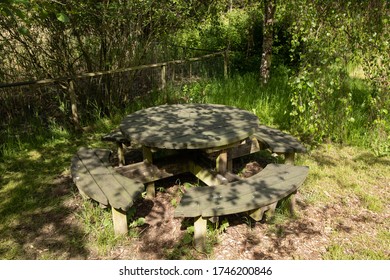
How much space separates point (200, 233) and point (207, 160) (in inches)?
50.1

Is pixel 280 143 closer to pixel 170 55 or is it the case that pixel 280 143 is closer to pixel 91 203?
pixel 91 203

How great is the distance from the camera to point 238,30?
10336mm

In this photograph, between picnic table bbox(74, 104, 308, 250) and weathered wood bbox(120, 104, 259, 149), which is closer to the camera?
picnic table bbox(74, 104, 308, 250)

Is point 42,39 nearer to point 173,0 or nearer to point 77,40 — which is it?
point 77,40

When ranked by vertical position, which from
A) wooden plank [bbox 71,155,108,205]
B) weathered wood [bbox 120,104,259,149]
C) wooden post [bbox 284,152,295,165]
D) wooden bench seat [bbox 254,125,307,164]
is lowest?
wooden post [bbox 284,152,295,165]

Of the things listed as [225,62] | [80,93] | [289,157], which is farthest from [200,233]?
[225,62]

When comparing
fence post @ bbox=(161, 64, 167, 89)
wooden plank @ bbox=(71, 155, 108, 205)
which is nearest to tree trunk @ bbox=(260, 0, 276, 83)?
fence post @ bbox=(161, 64, 167, 89)

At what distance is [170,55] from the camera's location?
8273 millimetres

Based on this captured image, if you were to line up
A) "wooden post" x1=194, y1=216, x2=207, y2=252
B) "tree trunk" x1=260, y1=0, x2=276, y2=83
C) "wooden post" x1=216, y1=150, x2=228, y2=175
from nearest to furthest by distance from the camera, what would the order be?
1. "wooden post" x1=194, y1=216, x2=207, y2=252
2. "wooden post" x1=216, y1=150, x2=228, y2=175
3. "tree trunk" x1=260, y1=0, x2=276, y2=83

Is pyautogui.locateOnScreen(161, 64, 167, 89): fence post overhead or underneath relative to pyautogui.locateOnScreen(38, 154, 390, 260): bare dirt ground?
overhead

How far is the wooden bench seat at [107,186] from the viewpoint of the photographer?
301cm

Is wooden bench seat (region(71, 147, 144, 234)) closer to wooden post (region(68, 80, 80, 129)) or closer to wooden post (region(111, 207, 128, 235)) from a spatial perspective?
wooden post (region(111, 207, 128, 235))

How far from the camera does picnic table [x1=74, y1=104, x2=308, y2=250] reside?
9.70 ft

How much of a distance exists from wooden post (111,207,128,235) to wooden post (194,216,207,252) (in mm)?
706
